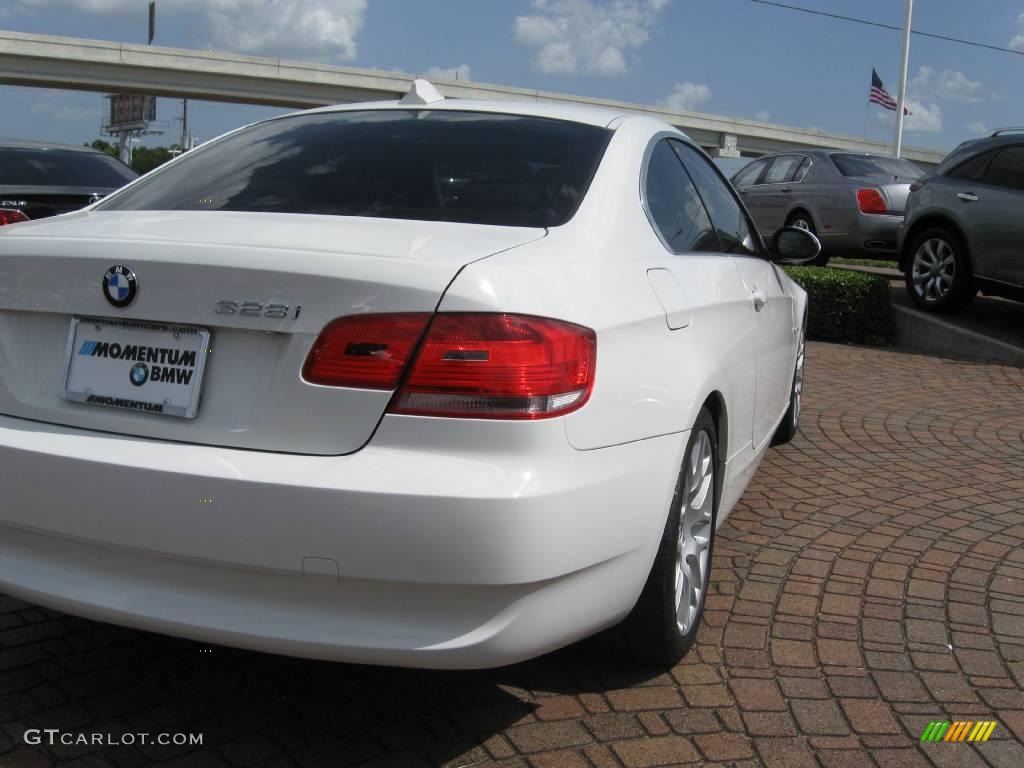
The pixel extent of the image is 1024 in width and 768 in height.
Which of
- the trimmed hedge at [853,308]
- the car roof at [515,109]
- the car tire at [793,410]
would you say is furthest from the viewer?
the trimmed hedge at [853,308]

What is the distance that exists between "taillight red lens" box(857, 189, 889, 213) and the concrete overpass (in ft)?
136

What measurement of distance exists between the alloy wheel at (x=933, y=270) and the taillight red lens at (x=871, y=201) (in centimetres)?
217

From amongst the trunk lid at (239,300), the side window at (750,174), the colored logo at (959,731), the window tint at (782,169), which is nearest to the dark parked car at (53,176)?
the trunk lid at (239,300)

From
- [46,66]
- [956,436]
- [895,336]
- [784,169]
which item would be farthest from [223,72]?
[956,436]

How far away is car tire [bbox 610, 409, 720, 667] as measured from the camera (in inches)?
116

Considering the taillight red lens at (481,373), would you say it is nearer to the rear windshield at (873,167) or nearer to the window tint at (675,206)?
the window tint at (675,206)

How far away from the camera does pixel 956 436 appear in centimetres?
678

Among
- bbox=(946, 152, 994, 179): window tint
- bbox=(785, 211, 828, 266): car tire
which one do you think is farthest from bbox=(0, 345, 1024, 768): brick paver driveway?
bbox=(785, 211, 828, 266): car tire

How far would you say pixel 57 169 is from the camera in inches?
358

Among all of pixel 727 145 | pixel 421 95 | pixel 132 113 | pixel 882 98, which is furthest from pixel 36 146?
pixel 132 113

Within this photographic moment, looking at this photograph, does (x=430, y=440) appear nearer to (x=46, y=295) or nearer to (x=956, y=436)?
(x=46, y=295)

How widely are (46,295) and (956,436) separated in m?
5.65

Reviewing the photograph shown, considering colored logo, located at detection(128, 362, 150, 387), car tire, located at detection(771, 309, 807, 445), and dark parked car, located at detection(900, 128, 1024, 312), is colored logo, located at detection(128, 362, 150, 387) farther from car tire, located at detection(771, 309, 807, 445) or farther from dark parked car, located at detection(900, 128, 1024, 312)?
dark parked car, located at detection(900, 128, 1024, 312)

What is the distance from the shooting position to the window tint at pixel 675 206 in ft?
11.2
